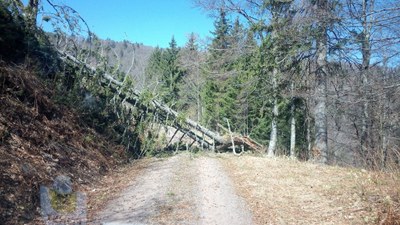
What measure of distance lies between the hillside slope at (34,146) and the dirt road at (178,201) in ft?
4.01

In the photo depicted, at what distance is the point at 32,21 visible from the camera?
11.7m

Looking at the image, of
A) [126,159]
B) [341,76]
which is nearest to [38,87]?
[126,159]

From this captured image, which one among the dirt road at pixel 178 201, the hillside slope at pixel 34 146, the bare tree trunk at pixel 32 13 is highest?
the bare tree trunk at pixel 32 13

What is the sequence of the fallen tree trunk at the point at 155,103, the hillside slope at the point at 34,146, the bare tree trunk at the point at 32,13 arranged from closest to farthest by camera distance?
the hillside slope at the point at 34,146 → the bare tree trunk at the point at 32,13 → the fallen tree trunk at the point at 155,103

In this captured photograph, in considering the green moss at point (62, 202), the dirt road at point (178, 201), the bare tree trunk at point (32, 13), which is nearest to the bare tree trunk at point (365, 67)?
the dirt road at point (178, 201)

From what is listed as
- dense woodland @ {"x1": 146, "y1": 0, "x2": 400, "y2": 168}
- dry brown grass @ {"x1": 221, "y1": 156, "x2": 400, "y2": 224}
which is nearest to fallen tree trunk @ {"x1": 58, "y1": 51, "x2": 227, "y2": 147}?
dense woodland @ {"x1": 146, "y1": 0, "x2": 400, "y2": 168}

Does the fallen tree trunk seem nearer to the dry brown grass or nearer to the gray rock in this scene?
the dry brown grass

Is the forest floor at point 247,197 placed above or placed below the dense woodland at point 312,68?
below

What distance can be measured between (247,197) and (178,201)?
1.59 metres

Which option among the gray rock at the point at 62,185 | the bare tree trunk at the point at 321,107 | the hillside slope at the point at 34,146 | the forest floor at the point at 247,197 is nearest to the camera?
the hillside slope at the point at 34,146

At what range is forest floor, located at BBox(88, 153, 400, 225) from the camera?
19.8 feet

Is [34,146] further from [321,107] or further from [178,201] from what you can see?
[321,107]

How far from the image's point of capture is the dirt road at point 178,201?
6102 mm

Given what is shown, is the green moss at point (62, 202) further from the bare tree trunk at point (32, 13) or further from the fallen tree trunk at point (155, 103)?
the fallen tree trunk at point (155, 103)
